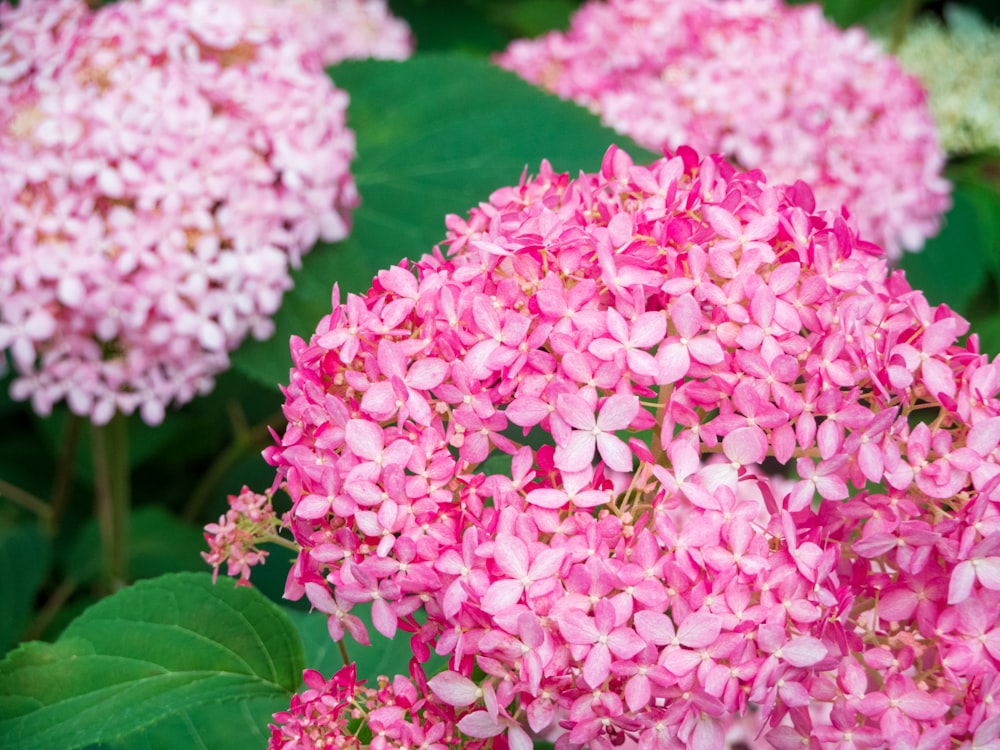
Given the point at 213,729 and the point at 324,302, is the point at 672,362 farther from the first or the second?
the point at 324,302

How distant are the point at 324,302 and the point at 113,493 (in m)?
0.38

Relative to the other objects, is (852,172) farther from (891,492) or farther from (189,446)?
(189,446)

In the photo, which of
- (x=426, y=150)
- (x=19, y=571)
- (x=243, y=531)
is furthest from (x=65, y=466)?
(x=243, y=531)

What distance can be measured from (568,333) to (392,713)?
0.25 meters

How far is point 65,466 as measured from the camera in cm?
144

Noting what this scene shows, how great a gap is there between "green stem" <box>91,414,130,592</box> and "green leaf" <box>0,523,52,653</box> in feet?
0.29

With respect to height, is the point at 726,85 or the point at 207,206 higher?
the point at 726,85

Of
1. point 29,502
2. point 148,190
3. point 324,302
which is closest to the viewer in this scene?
point 148,190

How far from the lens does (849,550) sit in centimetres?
65

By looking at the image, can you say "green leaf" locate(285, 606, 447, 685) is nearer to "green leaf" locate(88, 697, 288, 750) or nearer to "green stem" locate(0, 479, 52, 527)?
"green leaf" locate(88, 697, 288, 750)

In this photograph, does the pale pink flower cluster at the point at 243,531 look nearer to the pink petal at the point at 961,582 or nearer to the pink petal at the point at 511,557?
the pink petal at the point at 511,557

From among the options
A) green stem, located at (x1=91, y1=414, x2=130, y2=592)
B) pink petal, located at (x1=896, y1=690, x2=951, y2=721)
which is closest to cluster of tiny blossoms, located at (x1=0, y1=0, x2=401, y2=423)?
green stem, located at (x1=91, y1=414, x2=130, y2=592)

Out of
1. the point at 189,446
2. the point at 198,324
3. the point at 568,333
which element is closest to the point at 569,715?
the point at 568,333

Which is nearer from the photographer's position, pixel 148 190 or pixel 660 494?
pixel 660 494
